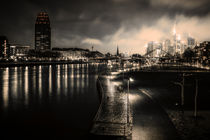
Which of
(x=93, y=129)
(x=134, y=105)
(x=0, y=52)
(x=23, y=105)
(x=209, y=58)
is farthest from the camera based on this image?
(x=0, y=52)

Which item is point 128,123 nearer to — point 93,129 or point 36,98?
point 93,129

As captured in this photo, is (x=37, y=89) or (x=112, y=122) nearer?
(x=112, y=122)

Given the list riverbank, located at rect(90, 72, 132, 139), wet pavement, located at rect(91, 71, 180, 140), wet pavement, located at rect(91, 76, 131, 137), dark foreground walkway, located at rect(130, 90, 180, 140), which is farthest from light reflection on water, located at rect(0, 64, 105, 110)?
dark foreground walkway, located at rect(130, 90, 180, 140)

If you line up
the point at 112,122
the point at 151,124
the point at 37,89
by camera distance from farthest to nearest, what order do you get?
the point at 37,89 < the point at 112,122 < the point at 151,124

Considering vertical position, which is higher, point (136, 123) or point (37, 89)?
point (136, 123)

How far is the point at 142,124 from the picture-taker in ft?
37.6

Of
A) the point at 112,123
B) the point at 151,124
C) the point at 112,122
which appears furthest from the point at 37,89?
the point at 151,124

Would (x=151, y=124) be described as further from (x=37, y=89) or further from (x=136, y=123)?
(x=37, y=89)

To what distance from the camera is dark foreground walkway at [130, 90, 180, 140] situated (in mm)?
9961

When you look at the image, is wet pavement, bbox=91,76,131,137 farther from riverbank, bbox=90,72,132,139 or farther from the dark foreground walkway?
the dark foreground walkway

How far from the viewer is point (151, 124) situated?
37.4 feet

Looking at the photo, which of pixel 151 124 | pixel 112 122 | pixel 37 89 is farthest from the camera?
pixel 37 89

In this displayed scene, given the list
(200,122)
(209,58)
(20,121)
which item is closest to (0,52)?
(209,58)

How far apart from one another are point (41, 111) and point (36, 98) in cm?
681
